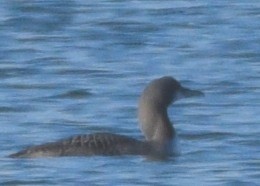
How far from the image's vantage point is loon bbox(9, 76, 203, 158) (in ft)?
56.9

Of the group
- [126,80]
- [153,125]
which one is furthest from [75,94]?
[153,125]

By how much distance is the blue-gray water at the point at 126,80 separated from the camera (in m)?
17.1

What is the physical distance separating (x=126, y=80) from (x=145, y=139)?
12.3ft

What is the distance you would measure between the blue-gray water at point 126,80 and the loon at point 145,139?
103 millimetres

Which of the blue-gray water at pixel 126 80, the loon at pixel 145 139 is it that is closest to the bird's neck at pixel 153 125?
the loon at pixel 145 139

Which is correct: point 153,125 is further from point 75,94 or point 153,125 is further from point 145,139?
point 75,94

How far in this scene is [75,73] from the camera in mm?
22609

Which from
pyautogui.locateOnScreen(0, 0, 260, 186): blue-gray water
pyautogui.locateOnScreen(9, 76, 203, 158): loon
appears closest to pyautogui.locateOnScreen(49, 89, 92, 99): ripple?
pyautogui.locateOnScreen(0, 0, 260, 186): blue-gray water

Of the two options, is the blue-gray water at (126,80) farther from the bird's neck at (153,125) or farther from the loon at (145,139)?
the bird's neck at (153,125)

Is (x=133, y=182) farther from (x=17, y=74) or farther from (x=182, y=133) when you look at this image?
(x=17, y=74)

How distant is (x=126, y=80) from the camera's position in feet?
72.6

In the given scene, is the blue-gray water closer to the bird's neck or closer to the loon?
the loon

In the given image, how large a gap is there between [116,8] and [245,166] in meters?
11.2

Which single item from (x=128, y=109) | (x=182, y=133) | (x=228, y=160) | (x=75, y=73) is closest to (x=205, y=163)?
(x=228, y=160)
